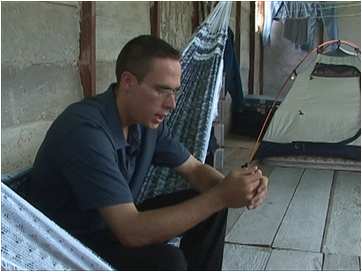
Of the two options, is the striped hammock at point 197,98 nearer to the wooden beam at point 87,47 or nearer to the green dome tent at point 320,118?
the wooden beam at point 87,47

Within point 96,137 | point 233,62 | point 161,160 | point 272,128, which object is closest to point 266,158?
point 272,128

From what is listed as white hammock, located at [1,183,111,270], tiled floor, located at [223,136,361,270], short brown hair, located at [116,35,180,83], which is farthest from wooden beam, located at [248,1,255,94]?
white hammock, located at [1,183,111,270]

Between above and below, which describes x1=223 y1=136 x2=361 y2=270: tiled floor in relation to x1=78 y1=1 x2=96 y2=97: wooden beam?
below

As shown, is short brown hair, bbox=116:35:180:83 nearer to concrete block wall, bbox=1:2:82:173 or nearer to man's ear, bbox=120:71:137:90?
man's ear, bbox=120:71:137:90

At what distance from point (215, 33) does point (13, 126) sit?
55.4 inches

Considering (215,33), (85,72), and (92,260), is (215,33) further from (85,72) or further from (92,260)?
(92,260)

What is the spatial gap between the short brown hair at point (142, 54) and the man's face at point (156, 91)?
14 mm

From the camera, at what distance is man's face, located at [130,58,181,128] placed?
1.35 metres

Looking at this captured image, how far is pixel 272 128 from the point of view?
152 inches

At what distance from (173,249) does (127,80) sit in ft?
1.47

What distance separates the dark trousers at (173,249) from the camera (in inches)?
50.3

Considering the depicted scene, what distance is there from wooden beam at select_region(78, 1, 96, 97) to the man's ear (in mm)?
878

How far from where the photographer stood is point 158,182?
68.7 inches

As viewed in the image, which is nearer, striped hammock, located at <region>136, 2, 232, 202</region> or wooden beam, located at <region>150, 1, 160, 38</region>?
striped hammock, located at <region>136, 2, 232, 202</region>
